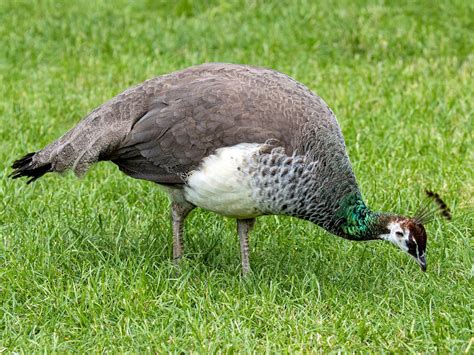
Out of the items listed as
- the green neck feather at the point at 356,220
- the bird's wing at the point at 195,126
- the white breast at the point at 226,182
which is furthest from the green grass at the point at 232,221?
the bird's wing at the point at 195,126

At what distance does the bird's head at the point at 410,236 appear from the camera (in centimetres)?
483

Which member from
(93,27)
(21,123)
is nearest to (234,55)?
(93,27)

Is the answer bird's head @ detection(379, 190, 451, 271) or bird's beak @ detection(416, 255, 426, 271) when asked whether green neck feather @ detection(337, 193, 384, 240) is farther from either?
bird's beak @ detection(416, 255, 426, 271)

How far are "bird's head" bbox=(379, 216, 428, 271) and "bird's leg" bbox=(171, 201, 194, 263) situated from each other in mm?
1103

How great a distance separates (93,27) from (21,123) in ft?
7.68

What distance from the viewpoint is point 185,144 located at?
16.3 feet

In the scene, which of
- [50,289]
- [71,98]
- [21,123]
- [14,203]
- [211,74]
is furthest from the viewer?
[71,98]

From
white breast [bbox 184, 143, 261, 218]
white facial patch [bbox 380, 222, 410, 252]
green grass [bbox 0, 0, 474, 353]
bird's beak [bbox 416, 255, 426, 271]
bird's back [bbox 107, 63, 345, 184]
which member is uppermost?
bird's back [bbox 107, 63, 345, 184]

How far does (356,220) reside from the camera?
5.07m

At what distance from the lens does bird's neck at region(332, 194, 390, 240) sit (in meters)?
5.05

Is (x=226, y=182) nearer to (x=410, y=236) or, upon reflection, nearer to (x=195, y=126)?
(x=195, y=126)

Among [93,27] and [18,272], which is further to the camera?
[93,27]

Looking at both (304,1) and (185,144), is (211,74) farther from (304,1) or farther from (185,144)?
(304,1)

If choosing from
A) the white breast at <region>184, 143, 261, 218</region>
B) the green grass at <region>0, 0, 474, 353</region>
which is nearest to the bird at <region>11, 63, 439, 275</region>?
the white breast at <region>184, 143, 261, 218</region>
